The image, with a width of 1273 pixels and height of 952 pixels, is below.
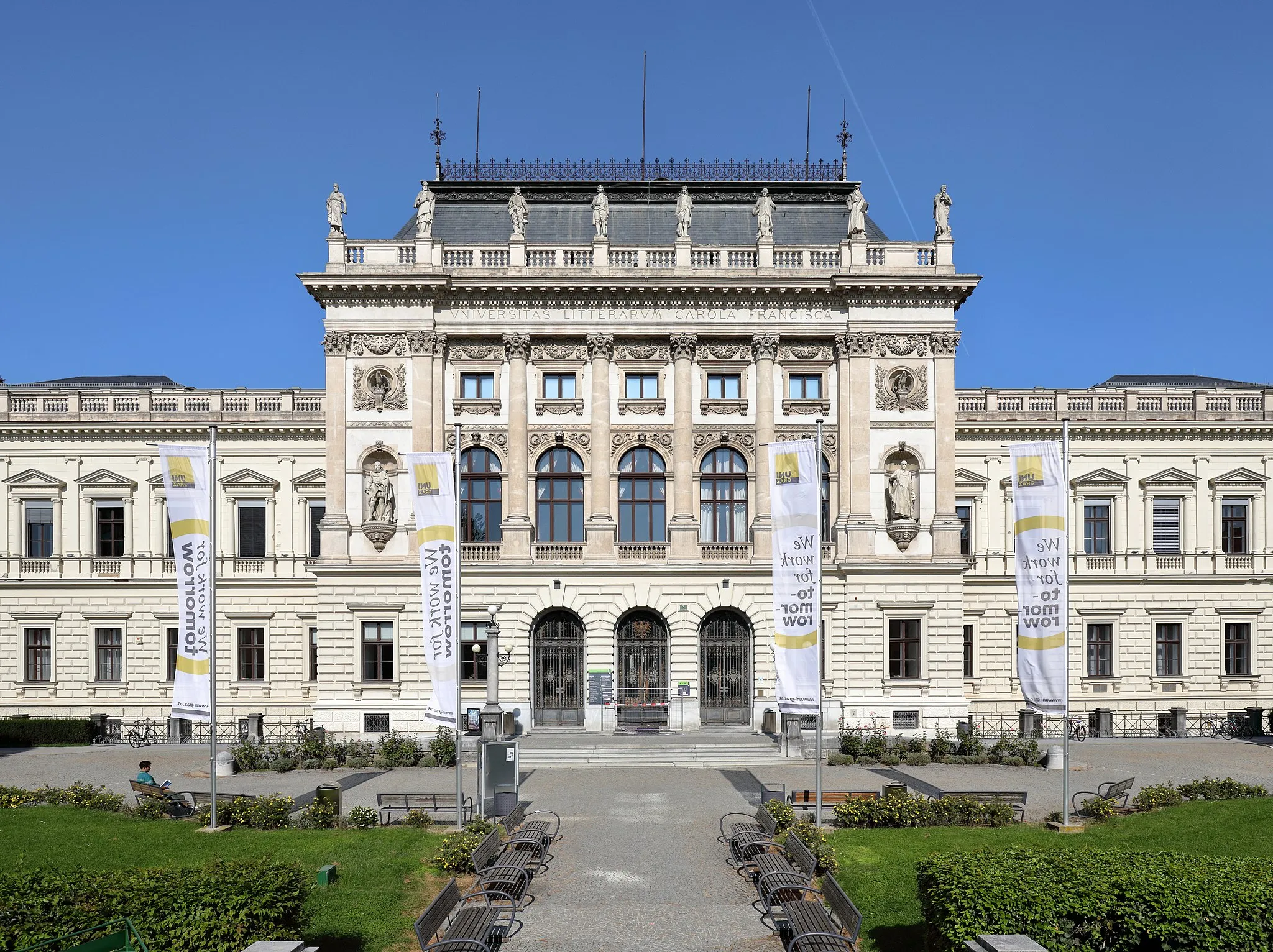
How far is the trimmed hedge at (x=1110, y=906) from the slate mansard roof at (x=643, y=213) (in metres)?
32.6

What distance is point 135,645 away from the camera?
45062mm

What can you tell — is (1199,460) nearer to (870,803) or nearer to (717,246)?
(717,246)

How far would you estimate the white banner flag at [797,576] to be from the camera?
23.0m

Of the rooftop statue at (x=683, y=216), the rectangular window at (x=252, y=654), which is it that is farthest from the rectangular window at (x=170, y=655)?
the rooftop statue at (x=683, y=216)

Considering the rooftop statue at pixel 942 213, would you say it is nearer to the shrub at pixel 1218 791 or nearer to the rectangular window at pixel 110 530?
the shrub at pixel 1218 791

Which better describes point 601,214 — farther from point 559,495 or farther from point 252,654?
point 252,654

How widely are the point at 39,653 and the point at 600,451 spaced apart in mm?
27954

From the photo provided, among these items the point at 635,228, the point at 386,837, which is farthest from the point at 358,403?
the point at 386,837

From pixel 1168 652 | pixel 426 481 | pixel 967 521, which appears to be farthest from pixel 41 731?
pixel 1168 652

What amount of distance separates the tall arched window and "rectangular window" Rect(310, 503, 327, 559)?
14.8 m

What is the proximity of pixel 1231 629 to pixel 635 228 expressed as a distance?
3266 cm

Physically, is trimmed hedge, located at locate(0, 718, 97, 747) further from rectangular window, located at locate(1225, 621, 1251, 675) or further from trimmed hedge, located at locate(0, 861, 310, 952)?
rectangular window, located at locate(1225, 621, 1251, 675)

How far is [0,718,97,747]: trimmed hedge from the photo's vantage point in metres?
40.9

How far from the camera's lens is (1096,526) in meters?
45.8
